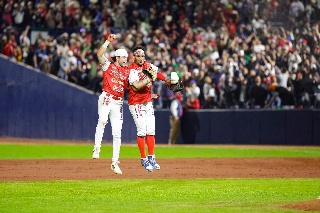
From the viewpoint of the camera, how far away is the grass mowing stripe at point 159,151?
71.6 feet

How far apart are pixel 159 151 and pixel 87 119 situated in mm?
5457

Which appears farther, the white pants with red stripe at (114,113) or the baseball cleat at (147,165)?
A: the baseball cleat at (147,165)

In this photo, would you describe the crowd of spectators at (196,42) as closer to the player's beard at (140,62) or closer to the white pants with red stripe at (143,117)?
the white pants with red stripe at (143,117)

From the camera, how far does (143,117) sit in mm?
15211

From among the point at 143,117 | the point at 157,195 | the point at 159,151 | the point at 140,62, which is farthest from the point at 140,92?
the point at 159,151

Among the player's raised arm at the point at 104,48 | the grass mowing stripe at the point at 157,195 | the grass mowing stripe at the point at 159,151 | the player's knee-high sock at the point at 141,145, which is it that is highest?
→ the player's raised arm at the point at 104,48

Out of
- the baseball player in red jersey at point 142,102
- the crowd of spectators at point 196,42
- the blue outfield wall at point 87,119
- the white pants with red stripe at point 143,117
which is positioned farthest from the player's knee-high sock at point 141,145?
the blue outfield wall at point 87,119

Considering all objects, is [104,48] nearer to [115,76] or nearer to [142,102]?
[115,76]

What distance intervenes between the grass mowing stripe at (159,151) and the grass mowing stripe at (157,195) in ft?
25.0

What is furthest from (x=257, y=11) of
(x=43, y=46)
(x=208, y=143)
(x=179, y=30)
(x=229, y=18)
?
(x=43, y=46)

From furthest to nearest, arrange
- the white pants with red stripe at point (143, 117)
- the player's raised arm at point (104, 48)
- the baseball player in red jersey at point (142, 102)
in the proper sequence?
the white pants with red stripe at point (143, 117), the baseball player in red jersey at point (142, 102), the player's raised arm at point (104, 48)

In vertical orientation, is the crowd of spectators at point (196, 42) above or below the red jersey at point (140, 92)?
above

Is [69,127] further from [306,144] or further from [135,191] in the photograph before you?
[135,191]

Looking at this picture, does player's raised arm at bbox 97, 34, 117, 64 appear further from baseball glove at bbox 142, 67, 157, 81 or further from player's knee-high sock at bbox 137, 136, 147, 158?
player's knee-high sock at bbox 137, 136, 147, 158
